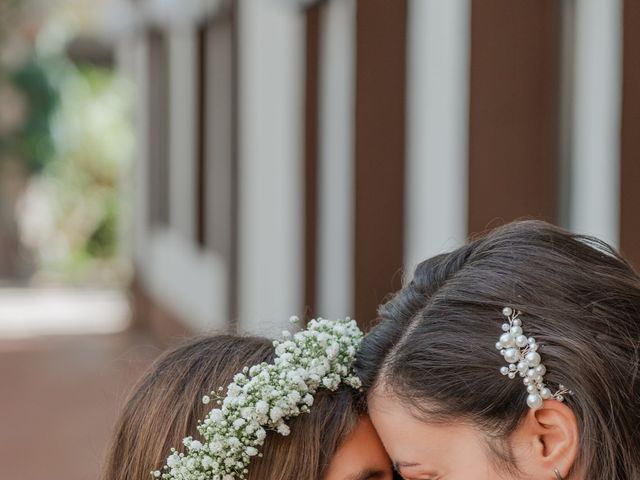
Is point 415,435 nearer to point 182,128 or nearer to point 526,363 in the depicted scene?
point 526,363

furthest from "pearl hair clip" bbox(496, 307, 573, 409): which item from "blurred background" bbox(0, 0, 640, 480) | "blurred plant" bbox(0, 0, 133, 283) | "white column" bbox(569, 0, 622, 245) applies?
"blurred plant" bbox(0, 0, 133, 283)

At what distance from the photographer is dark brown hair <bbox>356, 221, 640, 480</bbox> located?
5.03ft

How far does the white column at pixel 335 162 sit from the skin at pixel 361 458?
3.05 m

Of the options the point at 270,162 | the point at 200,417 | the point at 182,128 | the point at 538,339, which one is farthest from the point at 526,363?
the point at 182,128

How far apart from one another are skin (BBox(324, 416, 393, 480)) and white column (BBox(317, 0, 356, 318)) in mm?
3051

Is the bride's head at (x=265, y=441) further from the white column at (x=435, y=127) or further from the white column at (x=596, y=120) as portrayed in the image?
the white column at (x=435, y=127)

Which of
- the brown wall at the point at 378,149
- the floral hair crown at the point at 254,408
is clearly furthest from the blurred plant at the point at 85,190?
the floral hair crown at the point at 254,408

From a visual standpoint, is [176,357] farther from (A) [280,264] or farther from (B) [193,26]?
(B) [193,26]

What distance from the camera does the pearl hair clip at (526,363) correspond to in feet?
5.02

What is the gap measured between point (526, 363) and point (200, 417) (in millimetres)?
502

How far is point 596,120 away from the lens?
3.14 metres

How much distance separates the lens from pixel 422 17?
418cm

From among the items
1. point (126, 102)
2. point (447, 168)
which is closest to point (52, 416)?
point (447, 168)

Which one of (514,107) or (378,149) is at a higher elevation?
(514,107)
